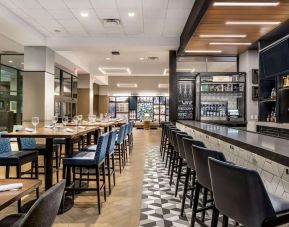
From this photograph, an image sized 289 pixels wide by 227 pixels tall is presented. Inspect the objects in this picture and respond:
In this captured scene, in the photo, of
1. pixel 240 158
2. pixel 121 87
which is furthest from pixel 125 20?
pixel 121 87

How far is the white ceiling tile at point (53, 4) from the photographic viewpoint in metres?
5.59

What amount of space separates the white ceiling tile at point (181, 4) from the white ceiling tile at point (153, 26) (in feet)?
3.06

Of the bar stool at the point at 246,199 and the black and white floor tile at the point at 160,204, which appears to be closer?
the bar stool at the point at 246,199

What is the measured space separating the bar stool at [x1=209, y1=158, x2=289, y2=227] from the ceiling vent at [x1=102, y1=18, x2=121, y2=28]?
19.0ft

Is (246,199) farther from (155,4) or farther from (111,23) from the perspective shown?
(111,23)

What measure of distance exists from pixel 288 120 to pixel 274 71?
117cm

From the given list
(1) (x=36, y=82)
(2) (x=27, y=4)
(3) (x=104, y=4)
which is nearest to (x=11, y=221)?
(3) (x=104, y=4)

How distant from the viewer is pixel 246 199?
4.38ft

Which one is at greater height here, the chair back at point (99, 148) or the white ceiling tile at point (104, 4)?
the white ceiling tile at point (104, 4)

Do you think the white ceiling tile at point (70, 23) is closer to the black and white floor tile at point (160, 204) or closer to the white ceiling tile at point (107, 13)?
the white ceiling tile at point (107, 13)

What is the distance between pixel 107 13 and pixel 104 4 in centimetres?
54

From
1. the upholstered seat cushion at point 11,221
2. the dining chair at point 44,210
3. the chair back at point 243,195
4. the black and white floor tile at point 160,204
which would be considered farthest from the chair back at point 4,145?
the chair back at point 243,195

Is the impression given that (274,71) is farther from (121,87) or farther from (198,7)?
(121,87)

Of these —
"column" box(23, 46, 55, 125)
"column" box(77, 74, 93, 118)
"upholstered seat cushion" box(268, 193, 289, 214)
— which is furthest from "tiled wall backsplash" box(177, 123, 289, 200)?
"column" box(77, 74, 93, 118)
